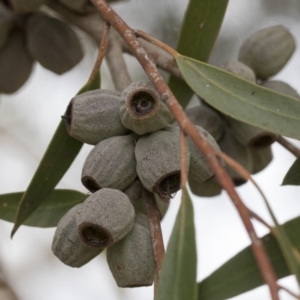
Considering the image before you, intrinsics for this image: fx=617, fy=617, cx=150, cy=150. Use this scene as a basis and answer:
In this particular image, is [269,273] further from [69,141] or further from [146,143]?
[69,141]

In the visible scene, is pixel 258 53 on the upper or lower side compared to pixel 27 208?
upper

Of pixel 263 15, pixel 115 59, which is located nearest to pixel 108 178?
pixel 115 59

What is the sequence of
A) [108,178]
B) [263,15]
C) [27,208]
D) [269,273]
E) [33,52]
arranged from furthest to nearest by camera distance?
1. [263,15]
2. [33,52]
3. [27,208]
4. [108,178]
5. [269,273]

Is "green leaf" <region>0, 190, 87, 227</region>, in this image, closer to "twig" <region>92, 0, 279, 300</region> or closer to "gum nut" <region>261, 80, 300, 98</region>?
"twig" <region>92, 0, 279, 300</region>

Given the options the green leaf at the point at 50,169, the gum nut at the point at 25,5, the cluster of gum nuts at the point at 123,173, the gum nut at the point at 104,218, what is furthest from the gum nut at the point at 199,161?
the gum nut at the point at 25,5

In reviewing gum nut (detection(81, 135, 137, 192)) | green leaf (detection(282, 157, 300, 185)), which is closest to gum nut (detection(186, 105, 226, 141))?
green leaf (detection(282, 157, 300, 185))

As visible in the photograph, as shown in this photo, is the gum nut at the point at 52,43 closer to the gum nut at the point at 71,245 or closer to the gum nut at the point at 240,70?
the gum nut at the point at 240,70
